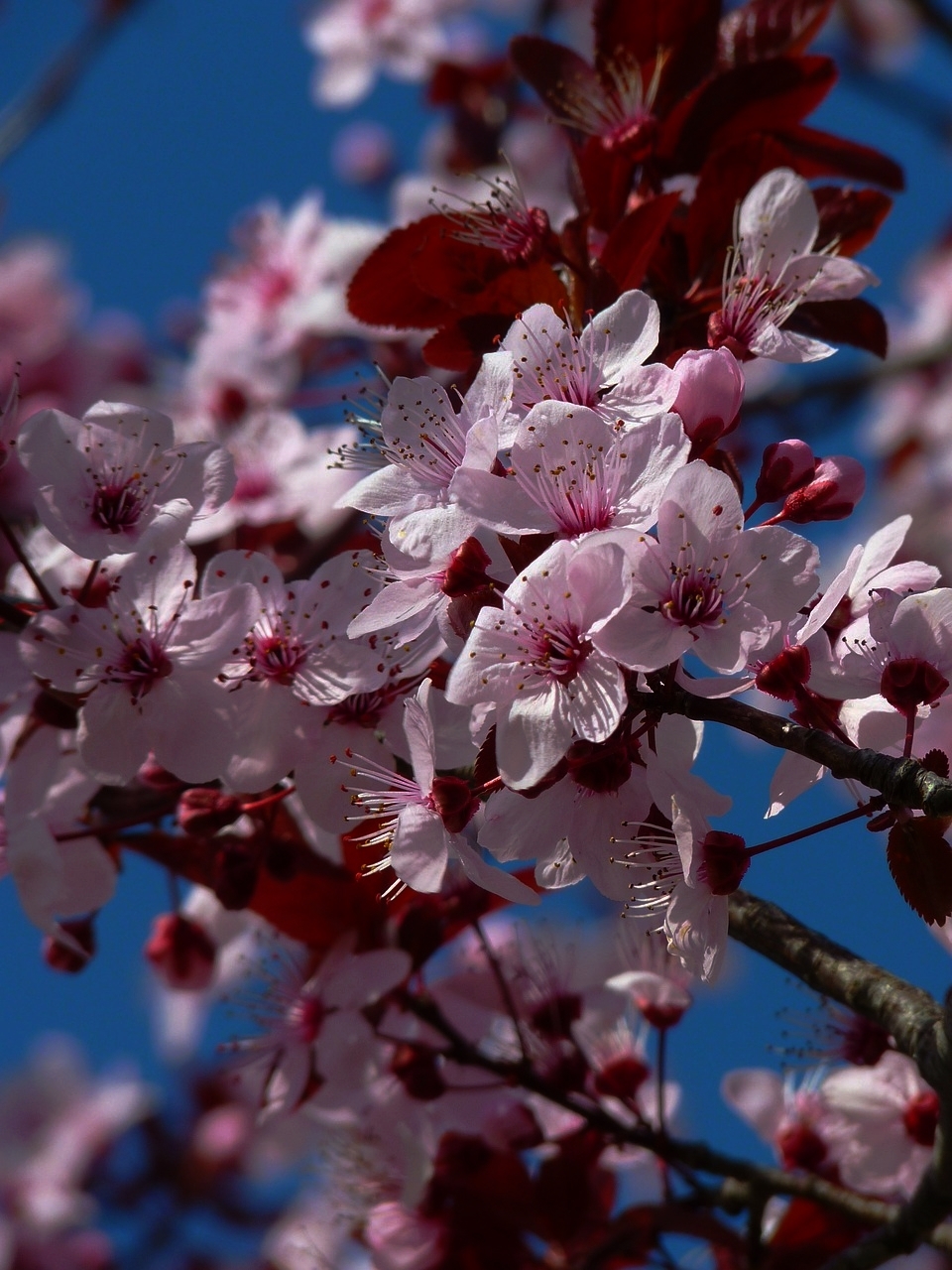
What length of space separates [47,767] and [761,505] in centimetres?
104

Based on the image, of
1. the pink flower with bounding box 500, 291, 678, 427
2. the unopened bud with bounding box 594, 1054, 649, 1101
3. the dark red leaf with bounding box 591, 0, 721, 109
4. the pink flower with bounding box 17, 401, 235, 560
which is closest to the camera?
the pink flower with bounding box 500, 291, 678, 427

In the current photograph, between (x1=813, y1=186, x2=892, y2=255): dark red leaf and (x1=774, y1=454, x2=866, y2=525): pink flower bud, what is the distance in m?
0.59

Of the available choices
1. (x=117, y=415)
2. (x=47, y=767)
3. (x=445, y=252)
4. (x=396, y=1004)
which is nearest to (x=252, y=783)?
(x=47, y=767)

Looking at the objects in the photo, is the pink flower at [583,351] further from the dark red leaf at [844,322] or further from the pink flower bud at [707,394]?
the dark red leaf at [844,322]

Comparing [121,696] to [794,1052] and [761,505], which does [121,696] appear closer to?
[761,505]

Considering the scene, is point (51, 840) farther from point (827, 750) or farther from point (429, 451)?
point (827, 750)

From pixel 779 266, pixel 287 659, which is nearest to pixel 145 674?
pixel 287 659

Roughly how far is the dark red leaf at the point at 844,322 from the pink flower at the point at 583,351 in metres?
0.46

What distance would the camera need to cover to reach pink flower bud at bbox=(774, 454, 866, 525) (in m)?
1.58

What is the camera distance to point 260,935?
2324 mm

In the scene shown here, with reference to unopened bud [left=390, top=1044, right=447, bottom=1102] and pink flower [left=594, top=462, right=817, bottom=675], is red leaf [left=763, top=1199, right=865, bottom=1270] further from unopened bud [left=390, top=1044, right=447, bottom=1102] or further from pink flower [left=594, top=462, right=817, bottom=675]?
pink flower [left=594, top=462, right=817, bottom=675]

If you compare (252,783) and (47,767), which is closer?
(252,783)

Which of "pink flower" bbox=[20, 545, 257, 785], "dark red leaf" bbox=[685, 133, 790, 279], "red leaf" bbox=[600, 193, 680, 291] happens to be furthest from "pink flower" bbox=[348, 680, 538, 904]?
"dark red leaf" bbox=[685, 133, 790, 279]

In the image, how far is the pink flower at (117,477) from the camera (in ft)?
5.51
